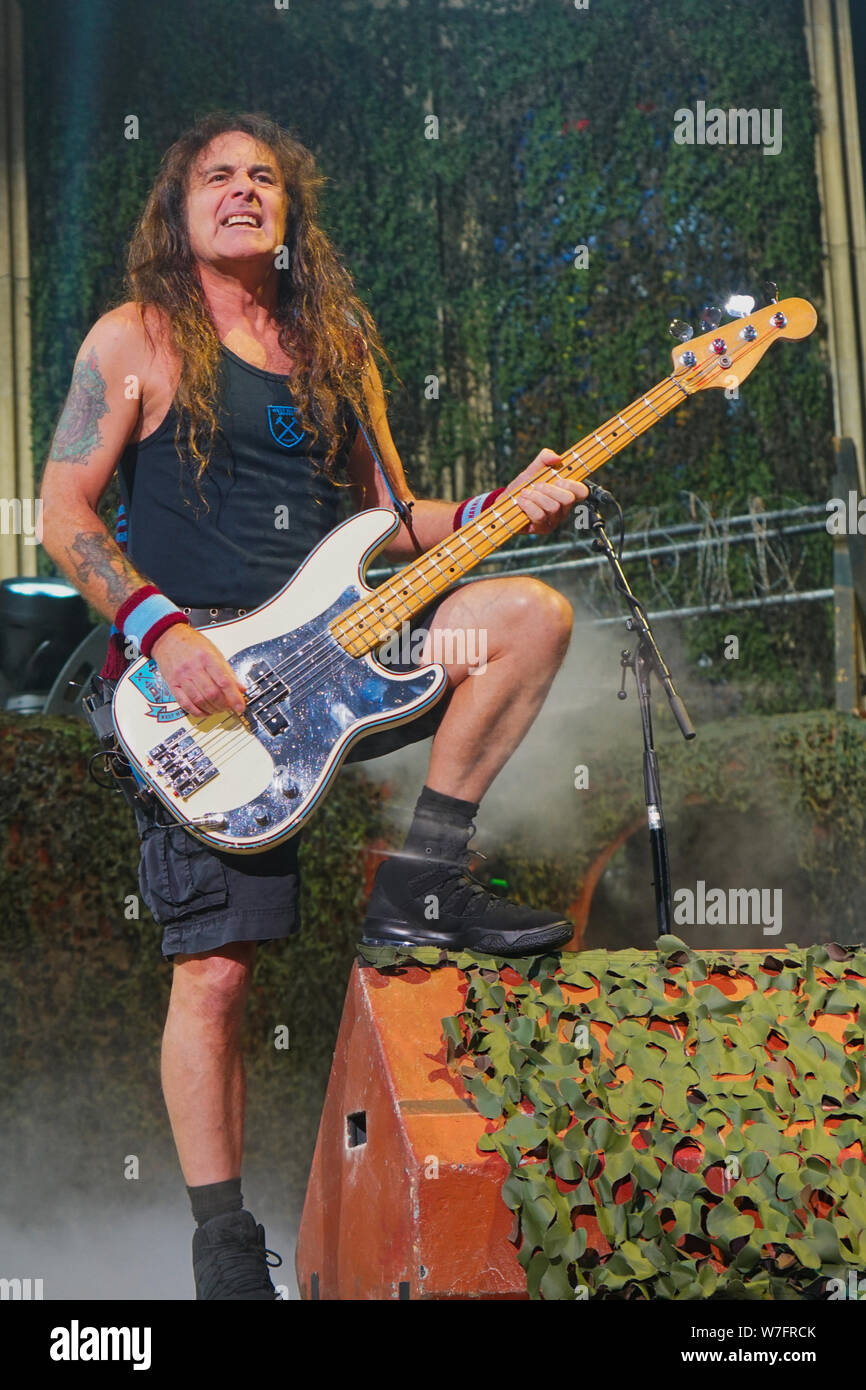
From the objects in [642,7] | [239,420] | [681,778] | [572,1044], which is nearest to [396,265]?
[642,7]

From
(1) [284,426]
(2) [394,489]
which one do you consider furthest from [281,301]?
(2) [394,489]

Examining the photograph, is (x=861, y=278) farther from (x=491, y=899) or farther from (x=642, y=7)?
(x=491, y=899)

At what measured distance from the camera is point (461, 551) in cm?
241

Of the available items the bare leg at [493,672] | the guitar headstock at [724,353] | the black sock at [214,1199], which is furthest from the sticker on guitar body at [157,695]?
the guitar headstock at [724,353]

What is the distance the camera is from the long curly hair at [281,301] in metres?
2.38

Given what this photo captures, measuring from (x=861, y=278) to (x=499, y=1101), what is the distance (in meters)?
4.09

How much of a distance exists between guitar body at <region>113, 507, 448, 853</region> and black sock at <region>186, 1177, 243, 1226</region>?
0.54 metres

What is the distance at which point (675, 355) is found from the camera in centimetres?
259

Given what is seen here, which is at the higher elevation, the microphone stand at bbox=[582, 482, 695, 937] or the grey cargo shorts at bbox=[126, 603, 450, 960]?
the microphone stand at bbox=[582, 482, 695, 937]

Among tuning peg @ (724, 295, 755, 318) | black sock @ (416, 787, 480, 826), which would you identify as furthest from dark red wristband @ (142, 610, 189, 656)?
tuning peg @ (724, 295, 755, 318)

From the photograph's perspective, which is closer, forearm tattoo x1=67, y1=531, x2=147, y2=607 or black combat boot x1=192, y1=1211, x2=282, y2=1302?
black combat boot x1=192, y1=1211, x2=282, y2=1302

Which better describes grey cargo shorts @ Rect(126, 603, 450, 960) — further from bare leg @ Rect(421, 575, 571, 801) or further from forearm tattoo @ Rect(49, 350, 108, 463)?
forearm tattoo @ Rect(49, 350, 108, 463)

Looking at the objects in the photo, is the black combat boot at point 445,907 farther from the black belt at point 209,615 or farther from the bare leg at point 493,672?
the black belt at point 209,615

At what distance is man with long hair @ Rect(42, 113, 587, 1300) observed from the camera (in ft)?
7.20
